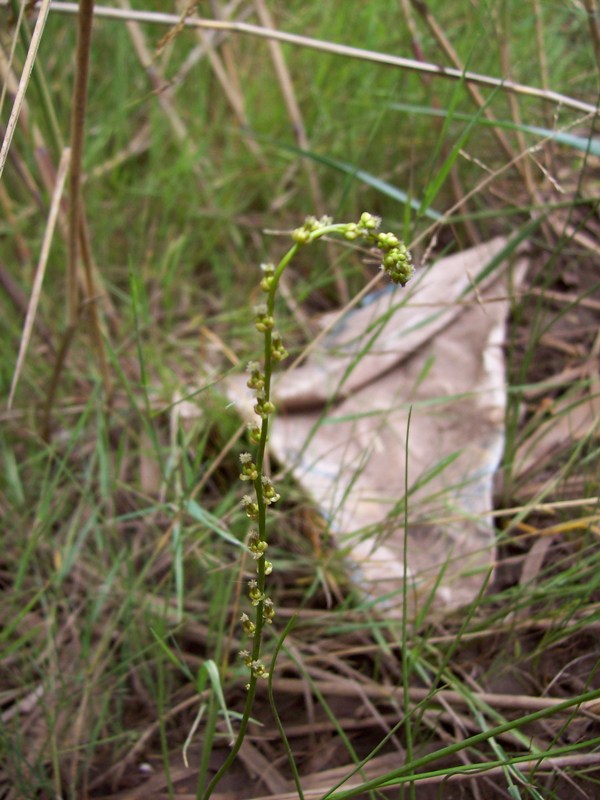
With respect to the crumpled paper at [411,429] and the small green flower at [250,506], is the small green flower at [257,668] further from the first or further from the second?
the crumpled paper at [411,429]

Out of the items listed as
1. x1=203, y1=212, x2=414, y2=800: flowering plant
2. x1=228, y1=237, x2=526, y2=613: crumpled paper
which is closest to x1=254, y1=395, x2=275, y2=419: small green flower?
x1=203, y1=212, x2=414, y2=800: flowering plant

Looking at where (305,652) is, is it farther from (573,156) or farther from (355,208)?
(573,156)

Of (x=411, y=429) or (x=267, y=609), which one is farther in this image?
(x=411, y=429)

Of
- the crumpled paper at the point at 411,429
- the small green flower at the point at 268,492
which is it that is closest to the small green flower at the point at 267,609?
the small green flower at the point at 268,492

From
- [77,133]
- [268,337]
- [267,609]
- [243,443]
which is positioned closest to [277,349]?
[268,337]

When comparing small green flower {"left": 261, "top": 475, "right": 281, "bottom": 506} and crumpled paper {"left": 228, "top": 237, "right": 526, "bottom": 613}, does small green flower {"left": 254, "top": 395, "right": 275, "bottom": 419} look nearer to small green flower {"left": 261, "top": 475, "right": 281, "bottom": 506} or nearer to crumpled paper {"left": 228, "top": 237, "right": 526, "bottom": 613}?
small green flower {"left": 261, "top": 475, "right": 281, "bottom": 506}

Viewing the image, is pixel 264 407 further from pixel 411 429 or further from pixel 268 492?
pixel 411 429
